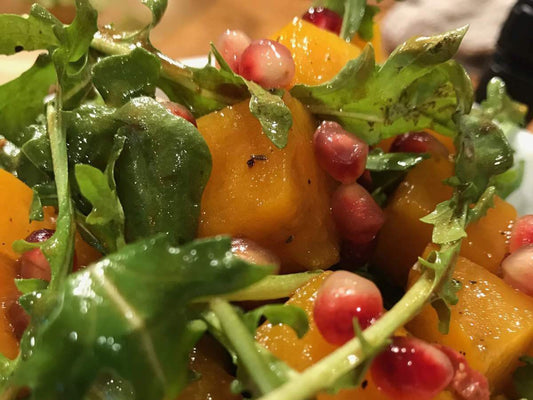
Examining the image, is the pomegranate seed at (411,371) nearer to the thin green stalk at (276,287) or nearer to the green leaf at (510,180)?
the thin green stalk at (276,287)

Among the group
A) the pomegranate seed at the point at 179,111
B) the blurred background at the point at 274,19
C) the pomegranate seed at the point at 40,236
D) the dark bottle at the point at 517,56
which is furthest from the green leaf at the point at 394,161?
the blurred background at the point at 274,19

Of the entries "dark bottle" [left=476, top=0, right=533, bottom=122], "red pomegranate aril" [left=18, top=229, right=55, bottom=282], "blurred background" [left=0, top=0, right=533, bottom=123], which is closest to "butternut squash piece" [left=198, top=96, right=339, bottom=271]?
"red pomegranate aril" [left=18, top=229, right=55, bottom=282]

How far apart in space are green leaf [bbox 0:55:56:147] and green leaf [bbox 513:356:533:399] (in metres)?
0.89

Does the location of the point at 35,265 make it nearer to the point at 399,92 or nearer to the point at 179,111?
the point at 179,111

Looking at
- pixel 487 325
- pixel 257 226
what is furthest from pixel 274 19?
pixel 487 325

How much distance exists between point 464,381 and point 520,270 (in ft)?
0.80

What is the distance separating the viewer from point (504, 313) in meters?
0.86

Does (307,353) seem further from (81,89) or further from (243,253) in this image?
(81,89)

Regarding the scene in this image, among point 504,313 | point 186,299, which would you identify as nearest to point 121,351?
point 186,299

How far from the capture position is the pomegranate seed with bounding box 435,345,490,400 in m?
0.73

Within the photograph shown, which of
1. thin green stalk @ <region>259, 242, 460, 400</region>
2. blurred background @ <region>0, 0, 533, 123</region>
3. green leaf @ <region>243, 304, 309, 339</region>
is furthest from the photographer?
blurred background @ <region>0, 0, 533, 123</region>

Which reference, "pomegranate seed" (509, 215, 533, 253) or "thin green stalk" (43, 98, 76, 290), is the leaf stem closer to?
"thin green stalk" (43, 98, 76, 290)

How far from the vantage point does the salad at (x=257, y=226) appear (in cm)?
62

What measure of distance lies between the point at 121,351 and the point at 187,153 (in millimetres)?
335
